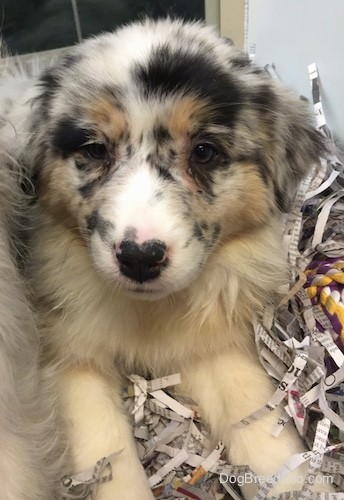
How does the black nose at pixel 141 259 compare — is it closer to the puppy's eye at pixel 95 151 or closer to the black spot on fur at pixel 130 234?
the black spot on fur at pixel 130 234

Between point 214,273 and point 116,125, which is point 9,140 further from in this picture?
point 214,273

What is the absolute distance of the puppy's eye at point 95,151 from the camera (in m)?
1.12

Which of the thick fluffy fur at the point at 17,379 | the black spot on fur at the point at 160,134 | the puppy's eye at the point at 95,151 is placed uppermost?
the black spot on fur at the point at 160,134

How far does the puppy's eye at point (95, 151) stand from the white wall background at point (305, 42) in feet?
2.75

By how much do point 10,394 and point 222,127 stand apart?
554mm

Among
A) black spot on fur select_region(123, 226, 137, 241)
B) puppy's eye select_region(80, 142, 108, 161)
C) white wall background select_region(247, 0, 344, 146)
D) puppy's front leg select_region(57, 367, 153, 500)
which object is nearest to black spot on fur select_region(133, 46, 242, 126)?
puppy's eye select_region(80, 142, 108, 161)

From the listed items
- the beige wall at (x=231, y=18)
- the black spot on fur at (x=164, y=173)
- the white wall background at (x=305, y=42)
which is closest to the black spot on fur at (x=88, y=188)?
the black spot on fur at (x=164, y=173)

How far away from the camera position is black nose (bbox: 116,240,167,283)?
96cm

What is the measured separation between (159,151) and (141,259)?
0.21 meters

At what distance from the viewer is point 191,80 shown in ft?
3.57

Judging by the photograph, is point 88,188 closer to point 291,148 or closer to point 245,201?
point 245,201

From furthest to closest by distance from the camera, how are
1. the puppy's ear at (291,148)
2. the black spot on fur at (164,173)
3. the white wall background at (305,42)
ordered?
the white wall background at (305,42) → the puppy's ear at (291,148) → the black spot on fur at (164,173)

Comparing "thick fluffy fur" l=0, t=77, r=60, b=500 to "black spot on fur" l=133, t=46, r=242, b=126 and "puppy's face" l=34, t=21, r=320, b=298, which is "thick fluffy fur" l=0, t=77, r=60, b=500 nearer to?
"puppy's face" l=34, t=21, r=320, b=298

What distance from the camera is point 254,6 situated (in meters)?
2.05
